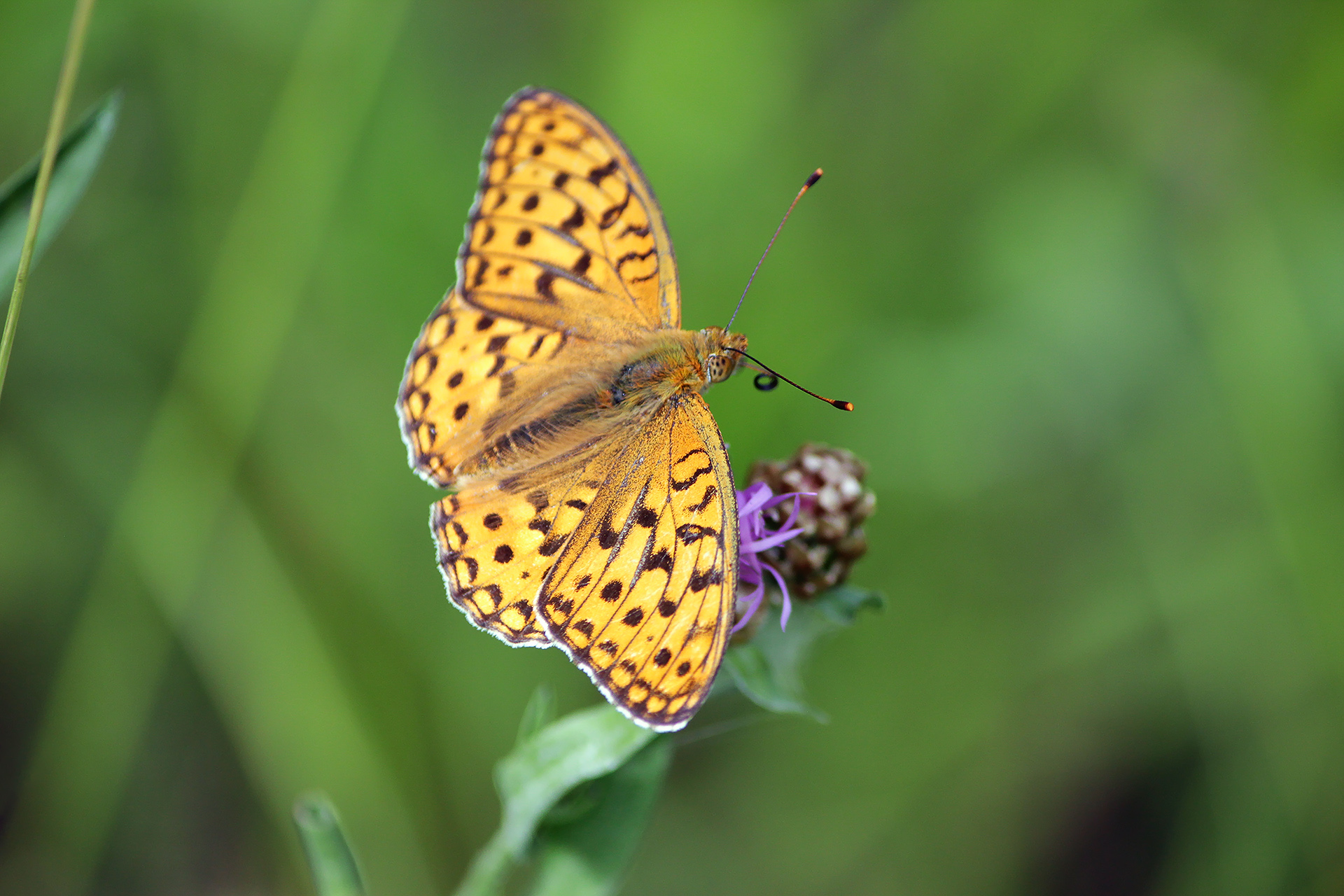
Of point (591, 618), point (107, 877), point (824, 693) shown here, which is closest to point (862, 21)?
point (824, 693)

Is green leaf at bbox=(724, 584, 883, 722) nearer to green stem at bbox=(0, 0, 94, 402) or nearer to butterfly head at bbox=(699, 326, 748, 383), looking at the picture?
butterfly head at bbox=(699, 326, 748, 383)

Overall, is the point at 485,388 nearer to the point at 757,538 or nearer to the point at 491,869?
the point at 757,538

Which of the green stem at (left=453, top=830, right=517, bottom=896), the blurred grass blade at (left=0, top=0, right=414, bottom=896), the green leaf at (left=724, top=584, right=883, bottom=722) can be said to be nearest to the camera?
the green leaf at (left=724, top=584, right=883, bottom=722)

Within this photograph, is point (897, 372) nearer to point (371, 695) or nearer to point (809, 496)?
point (809, 496)

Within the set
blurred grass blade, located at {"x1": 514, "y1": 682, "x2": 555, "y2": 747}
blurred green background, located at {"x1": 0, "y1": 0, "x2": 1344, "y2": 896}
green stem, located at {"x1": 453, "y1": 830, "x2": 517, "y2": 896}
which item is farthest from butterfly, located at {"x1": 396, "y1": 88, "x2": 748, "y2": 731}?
blurred green background, located at {"x1": 0, "y1": 0, "x2": 1344, "y2": 896}

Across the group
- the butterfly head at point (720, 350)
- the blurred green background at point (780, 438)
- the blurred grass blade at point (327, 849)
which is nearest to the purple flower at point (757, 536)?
the butterfly head at point (720, 350)

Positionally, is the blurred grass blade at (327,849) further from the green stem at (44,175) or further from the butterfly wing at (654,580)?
the green stem at (44,175)
